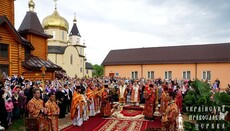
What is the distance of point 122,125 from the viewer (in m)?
11.5

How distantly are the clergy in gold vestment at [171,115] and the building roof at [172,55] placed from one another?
93.0 ft

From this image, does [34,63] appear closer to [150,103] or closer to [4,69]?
[4,69]

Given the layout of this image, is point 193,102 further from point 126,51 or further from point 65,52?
point 65,52

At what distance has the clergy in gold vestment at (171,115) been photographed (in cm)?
696

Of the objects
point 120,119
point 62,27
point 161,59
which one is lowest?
point 120,119

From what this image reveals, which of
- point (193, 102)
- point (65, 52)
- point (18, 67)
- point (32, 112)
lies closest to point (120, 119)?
point (32, 112)

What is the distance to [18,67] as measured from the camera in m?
19.9

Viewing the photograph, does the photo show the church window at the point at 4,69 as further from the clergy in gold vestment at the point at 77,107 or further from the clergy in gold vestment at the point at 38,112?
the clergy in gold vestment at the point at 38,112

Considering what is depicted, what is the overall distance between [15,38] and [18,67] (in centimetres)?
245

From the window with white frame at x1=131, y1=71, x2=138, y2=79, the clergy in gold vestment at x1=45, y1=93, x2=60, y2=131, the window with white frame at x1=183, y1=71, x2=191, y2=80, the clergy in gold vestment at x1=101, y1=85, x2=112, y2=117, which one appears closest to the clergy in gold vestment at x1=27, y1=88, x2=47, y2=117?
the clergy in gold vestment at x1=45, y1=93, x2=60, y2=131

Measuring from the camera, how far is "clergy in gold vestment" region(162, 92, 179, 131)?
6.96 metres

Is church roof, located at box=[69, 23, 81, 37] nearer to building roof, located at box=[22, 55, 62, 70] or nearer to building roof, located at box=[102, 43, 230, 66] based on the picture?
building roof, located at box=[102, 43, 230, 66]

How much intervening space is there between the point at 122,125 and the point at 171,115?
4.95 meters

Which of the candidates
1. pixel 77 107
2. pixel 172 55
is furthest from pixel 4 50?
pixel 172 55
